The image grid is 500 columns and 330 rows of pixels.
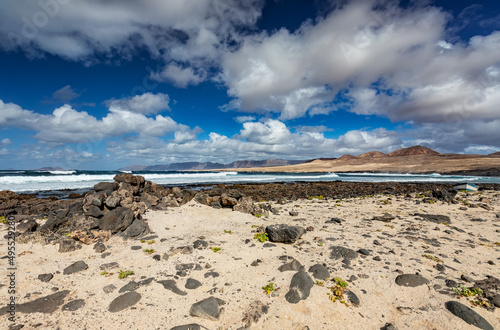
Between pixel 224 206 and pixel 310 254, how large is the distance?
7.19 metres

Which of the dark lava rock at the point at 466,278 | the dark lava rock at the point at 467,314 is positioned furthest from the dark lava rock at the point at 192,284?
the dark lava rock at the point at 466,278

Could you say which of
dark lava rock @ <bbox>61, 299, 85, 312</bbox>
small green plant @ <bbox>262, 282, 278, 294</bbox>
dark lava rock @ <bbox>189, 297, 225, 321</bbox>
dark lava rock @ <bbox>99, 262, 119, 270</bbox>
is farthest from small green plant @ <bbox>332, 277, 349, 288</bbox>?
dark lava rock @ <bbox>99, 262, 119, 270</bbox>

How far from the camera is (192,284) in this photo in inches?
204

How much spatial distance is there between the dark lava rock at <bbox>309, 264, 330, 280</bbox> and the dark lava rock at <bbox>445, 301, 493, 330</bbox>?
2381mm

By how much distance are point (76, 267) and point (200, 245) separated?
3370 millimetres

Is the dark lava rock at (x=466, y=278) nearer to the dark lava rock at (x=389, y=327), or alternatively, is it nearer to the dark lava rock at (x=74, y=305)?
the dark lava rock at (x=389, y=327)

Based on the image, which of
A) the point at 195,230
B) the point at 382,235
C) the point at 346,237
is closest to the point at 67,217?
the point at 195,230

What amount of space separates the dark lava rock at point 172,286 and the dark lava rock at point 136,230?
3.56 meters

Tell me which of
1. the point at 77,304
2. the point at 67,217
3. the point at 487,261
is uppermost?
the point at 67,217

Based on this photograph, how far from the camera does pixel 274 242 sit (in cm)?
762

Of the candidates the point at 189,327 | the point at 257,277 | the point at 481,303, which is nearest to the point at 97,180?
the point at 257,277

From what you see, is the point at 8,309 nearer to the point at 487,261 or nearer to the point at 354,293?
the point at 354,293

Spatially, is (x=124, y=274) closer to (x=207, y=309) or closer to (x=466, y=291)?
(x=207, y=309)

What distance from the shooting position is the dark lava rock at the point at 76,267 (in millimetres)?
5656
